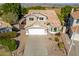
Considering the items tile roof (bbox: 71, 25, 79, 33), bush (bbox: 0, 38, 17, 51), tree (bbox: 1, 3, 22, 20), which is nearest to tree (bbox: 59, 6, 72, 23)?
tile roof (bbox: 71, 25, 79, 33)

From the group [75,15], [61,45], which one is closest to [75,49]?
[61,45]

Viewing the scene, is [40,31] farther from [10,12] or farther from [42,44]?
[10,12]

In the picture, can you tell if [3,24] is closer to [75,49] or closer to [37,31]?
[37,31]

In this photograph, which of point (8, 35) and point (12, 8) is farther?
point (12, 8)

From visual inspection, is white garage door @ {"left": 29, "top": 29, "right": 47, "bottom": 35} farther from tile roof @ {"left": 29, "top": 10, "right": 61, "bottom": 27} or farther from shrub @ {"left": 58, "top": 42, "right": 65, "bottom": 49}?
shrub @ {"left": 58, "top": 42, "right": 65, "bottom": 49}

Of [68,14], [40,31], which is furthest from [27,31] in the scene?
[68,14]

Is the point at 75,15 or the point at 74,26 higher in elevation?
the point at 75,15
